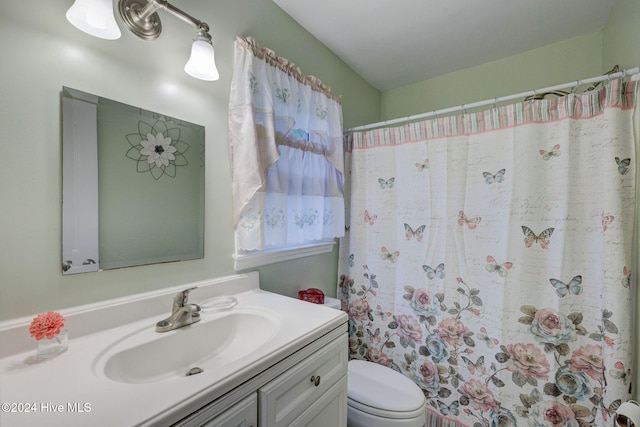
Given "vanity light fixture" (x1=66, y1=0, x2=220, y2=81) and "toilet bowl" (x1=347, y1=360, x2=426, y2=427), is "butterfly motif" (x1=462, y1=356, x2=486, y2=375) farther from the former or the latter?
"vanity light fixture" (x1=66, y1=0, x2=220, y2=81)

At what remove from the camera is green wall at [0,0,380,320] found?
722mm

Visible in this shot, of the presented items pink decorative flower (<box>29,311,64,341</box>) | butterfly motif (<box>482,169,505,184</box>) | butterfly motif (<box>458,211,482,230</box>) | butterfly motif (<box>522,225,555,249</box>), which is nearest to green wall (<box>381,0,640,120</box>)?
butterfly motif (<box>482,169,505,184</box>)

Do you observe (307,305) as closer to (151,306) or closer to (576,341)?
(151,306)

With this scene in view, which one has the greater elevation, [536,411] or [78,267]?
[78,267]

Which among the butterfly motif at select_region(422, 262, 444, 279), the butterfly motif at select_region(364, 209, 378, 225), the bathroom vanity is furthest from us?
the butterfly motif at select_region(364, 209, 378, 225)

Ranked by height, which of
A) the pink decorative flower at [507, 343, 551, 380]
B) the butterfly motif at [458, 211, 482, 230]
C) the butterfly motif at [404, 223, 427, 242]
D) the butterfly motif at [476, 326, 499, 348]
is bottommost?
the pink decorative flower at [507, 343, 551, 380]

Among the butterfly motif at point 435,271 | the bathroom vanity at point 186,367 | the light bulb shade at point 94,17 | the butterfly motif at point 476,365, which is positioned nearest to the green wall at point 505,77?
the butterfly motif at point 435,271

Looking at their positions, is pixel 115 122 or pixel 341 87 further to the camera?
pixel 341 87

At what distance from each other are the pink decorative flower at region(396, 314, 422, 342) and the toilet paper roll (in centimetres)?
81

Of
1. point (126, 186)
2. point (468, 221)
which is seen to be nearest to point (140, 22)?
point (126, 186)

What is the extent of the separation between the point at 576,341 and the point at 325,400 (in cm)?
119

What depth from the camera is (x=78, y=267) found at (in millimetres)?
828

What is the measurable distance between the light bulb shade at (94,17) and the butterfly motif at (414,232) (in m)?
1.56

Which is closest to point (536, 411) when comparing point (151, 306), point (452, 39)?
point (151, 306)
